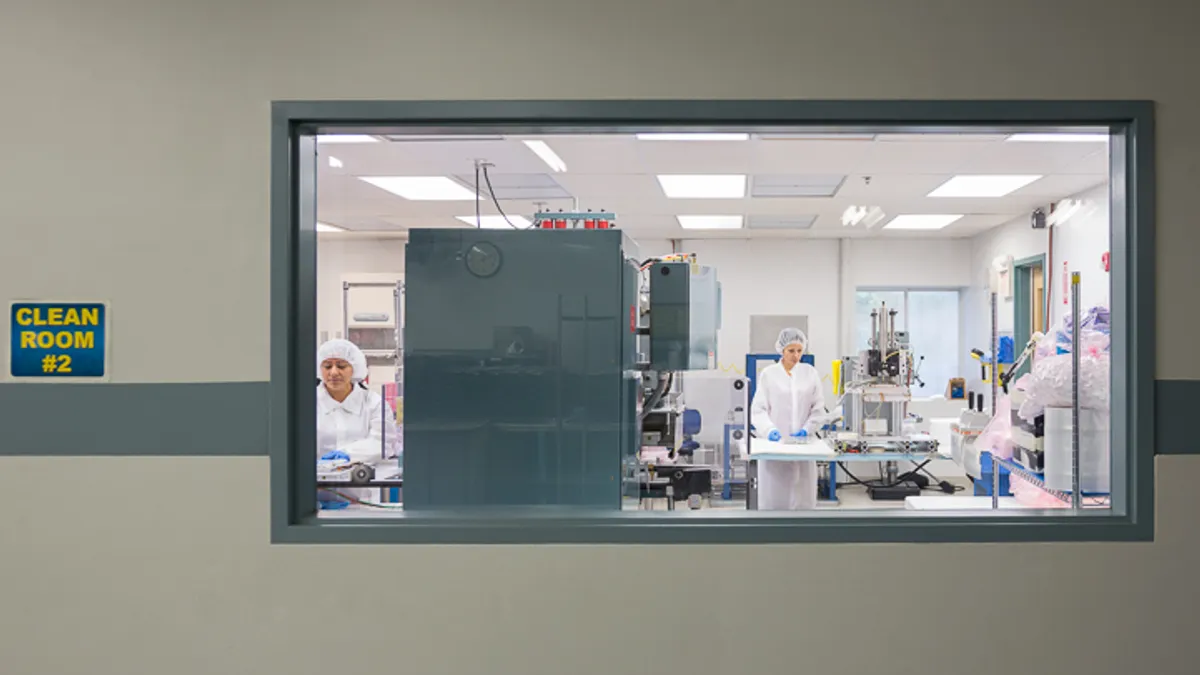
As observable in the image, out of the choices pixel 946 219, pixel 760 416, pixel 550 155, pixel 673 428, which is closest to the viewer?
pixel 673 428

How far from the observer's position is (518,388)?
175cm

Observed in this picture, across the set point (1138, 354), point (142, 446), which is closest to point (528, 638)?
point (142, 446)

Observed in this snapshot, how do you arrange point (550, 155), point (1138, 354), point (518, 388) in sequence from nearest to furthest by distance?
point (1138, 354) → point (518, 388) → point (550, 155)

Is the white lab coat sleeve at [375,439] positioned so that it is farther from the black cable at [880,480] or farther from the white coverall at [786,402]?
the black cable at [880,480]

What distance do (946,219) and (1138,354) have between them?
4673mm

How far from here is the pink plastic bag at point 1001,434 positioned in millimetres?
2434

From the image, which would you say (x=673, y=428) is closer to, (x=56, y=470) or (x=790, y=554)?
(x=790, y=554)

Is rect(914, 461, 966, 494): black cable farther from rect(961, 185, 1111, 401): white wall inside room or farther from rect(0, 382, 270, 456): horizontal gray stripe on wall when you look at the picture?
rect(0, 382, 270, 456): horizontal gray stripe on wall

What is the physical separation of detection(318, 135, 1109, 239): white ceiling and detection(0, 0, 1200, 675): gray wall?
140cm

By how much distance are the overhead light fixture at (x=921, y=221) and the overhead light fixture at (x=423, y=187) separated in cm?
364

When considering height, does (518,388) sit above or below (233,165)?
below

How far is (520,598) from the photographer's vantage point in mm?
1513

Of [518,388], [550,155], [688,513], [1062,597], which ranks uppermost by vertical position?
[550,155]

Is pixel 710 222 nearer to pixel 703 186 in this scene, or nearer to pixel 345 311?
pixel 703 186
